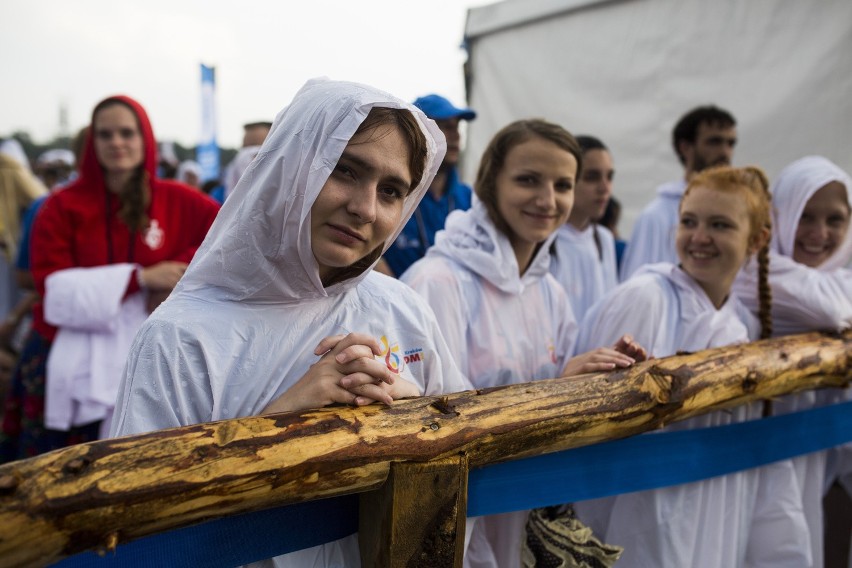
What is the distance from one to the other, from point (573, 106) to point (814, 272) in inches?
147

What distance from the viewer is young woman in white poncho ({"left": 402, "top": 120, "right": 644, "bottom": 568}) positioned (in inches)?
86.5

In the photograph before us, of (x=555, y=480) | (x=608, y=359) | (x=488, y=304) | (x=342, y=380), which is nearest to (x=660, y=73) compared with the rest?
(x=488, y=304)

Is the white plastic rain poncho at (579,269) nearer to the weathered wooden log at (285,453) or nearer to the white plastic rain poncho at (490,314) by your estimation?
the white plastic rain poncho at (490,314)

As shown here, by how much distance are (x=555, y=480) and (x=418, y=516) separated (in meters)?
0.54

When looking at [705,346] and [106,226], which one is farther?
[106,226]

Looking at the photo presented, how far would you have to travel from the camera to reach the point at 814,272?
9.57ft

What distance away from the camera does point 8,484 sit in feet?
3.20

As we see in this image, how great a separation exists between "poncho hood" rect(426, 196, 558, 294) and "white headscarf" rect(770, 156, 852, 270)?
1.38 meters

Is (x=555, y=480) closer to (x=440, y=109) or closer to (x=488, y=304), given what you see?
(x=488, y=304)

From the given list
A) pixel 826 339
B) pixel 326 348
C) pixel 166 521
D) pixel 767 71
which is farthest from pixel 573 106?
pixel 166 521

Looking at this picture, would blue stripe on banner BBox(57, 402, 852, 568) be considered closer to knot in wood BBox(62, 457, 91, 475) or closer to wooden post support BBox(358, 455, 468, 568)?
wooden post support BBox(358, 455, 468, 568)

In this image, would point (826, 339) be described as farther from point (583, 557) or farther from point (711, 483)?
point (583, 557)

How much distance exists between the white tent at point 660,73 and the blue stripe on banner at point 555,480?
9.22ft

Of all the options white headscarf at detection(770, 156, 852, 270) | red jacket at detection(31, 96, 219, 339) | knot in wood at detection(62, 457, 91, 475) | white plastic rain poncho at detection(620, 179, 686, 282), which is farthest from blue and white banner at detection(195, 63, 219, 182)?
knot in wood at detection(62, 457, 91, 475)
